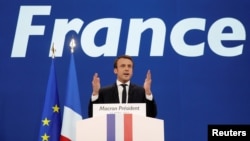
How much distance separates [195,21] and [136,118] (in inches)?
109

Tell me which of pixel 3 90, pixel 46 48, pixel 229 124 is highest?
pixel 46 48

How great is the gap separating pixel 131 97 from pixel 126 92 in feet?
0.25

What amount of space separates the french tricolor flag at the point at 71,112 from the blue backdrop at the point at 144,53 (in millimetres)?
840

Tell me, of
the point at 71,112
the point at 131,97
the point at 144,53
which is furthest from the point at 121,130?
the point at 144,53

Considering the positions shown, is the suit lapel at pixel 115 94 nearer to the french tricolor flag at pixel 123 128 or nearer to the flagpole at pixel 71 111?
the flagpole at pixel 71 111

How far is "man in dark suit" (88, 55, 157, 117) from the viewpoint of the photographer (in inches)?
164

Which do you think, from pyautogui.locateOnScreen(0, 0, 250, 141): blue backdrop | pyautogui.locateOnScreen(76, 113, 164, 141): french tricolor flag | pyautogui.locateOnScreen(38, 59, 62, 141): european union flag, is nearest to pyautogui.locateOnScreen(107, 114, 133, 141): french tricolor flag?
pyautogui.locateOnScreen(76, 113, 164, 141): french tricolor flag

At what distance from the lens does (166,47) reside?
563 centimetres

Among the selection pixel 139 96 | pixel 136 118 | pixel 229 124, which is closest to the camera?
pixel 136 118

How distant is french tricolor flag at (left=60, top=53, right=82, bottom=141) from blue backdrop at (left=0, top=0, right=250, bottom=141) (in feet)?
2.76

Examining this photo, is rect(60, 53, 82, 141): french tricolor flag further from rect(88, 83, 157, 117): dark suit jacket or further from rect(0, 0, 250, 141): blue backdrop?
rect(0, 0, 250, 141): blue backdrop

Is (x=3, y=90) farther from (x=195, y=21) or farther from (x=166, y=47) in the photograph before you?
(x=195, y=21)

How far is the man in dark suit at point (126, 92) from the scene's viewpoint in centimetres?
416

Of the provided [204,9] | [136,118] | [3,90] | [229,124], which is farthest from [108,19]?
[136,118]
